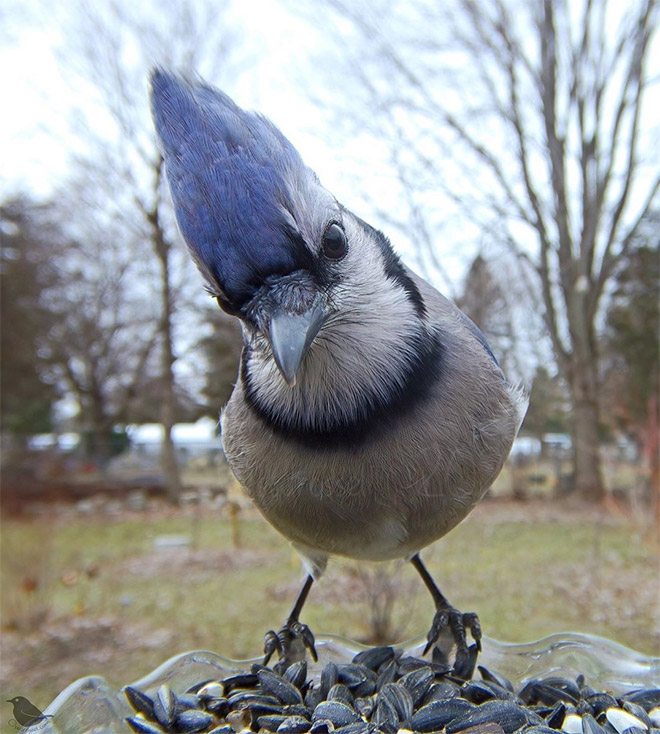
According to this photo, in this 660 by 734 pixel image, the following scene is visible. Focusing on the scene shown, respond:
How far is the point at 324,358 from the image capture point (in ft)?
4.36

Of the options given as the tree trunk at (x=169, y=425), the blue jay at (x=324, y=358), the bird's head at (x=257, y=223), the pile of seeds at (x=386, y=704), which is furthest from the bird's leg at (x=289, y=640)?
the tree trunk at (x=169, y=425)

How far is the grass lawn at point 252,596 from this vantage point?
5.44 m

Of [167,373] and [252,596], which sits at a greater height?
[167,373]

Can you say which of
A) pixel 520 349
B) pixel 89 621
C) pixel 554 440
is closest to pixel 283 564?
pixel 89 621

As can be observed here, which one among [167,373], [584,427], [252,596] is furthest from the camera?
[167,373]

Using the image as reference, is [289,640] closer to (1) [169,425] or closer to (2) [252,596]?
(2) [252,596]

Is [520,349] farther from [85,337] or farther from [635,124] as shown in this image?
[85,337]

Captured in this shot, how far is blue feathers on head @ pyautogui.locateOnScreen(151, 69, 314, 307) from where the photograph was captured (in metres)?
1.14

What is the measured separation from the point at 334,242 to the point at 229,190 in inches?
9.8

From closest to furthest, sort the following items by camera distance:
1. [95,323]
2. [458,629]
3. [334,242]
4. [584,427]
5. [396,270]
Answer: [334,242] → [396,270] → [458,629] → [584,427] → [95,323]

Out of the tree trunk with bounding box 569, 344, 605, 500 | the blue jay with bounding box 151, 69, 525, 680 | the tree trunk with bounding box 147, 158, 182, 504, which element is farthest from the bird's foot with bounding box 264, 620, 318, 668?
the tree trunk with bounding box 147, 158, 182, 504

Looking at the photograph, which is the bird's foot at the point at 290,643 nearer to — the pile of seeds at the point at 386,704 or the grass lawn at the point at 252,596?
the pile of seeds at the point at 386,704

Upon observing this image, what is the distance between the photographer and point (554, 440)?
1252 centimetres

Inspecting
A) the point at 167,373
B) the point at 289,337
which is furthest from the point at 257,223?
the point at 167,373
